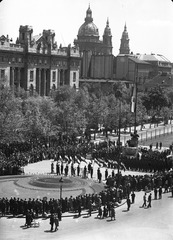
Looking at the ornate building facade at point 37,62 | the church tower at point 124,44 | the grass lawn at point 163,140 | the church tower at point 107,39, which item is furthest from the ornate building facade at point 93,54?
the grass lawn at point 163,140

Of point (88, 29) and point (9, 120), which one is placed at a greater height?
point (88, 29)

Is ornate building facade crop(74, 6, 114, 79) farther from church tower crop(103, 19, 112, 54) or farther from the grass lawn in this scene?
the grass lawn

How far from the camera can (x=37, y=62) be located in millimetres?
91500

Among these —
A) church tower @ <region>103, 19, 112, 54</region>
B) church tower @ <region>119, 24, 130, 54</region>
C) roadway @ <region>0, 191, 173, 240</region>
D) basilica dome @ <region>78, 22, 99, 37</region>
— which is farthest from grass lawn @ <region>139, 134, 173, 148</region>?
church tower @ <region>119, 24, 130, 54</region>

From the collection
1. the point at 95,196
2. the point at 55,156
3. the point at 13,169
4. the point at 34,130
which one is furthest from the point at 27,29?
the point at 95,196

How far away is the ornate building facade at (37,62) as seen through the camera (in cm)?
8272

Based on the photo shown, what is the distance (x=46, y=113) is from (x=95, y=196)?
109 feet

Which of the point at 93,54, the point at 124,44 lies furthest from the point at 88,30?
the point at 124,44

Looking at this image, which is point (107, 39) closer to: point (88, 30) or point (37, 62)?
point (88, 30)

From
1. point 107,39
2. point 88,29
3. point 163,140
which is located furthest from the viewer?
point 107,39

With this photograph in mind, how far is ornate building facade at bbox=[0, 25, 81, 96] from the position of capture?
82.7 metres

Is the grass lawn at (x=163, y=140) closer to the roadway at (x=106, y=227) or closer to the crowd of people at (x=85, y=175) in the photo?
the crowd of people at (x=85, y=175)

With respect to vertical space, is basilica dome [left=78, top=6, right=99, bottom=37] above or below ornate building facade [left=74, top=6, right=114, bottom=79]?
above

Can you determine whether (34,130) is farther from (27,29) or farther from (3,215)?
(27,29)
